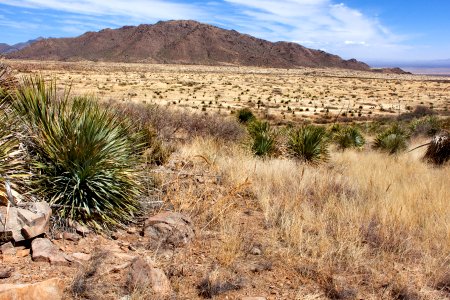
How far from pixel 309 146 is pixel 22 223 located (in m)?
7.60

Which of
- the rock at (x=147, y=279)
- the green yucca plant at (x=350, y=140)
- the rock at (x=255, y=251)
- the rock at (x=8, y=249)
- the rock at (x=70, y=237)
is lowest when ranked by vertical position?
the green yucca plant at (x=350, y=140)

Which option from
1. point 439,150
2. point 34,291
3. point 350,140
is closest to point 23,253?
point 34,291

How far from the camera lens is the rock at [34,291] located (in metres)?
3.24

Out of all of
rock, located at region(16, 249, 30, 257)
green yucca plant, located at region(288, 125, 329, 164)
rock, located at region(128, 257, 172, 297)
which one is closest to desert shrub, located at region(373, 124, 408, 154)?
green yucca plant, located at region(288, 125, 329, 164)

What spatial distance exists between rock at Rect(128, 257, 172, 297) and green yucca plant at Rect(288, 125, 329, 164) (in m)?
7.09

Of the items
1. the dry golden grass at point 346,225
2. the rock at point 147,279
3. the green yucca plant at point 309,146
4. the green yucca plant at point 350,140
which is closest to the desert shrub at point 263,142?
the green yucca plant at point 309,146

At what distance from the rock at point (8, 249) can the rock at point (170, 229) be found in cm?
135

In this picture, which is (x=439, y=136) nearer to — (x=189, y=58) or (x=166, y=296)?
(x=166, y=296)

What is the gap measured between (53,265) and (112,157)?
1.83m

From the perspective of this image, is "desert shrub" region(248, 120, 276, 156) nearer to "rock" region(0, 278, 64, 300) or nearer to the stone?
the stone

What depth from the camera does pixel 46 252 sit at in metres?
4.02

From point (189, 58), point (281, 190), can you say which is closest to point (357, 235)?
point (281, 190)

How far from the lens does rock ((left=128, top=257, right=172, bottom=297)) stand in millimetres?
3707

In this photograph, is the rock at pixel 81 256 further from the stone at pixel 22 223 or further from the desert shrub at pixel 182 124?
the desert shrub at pixel 182 124
